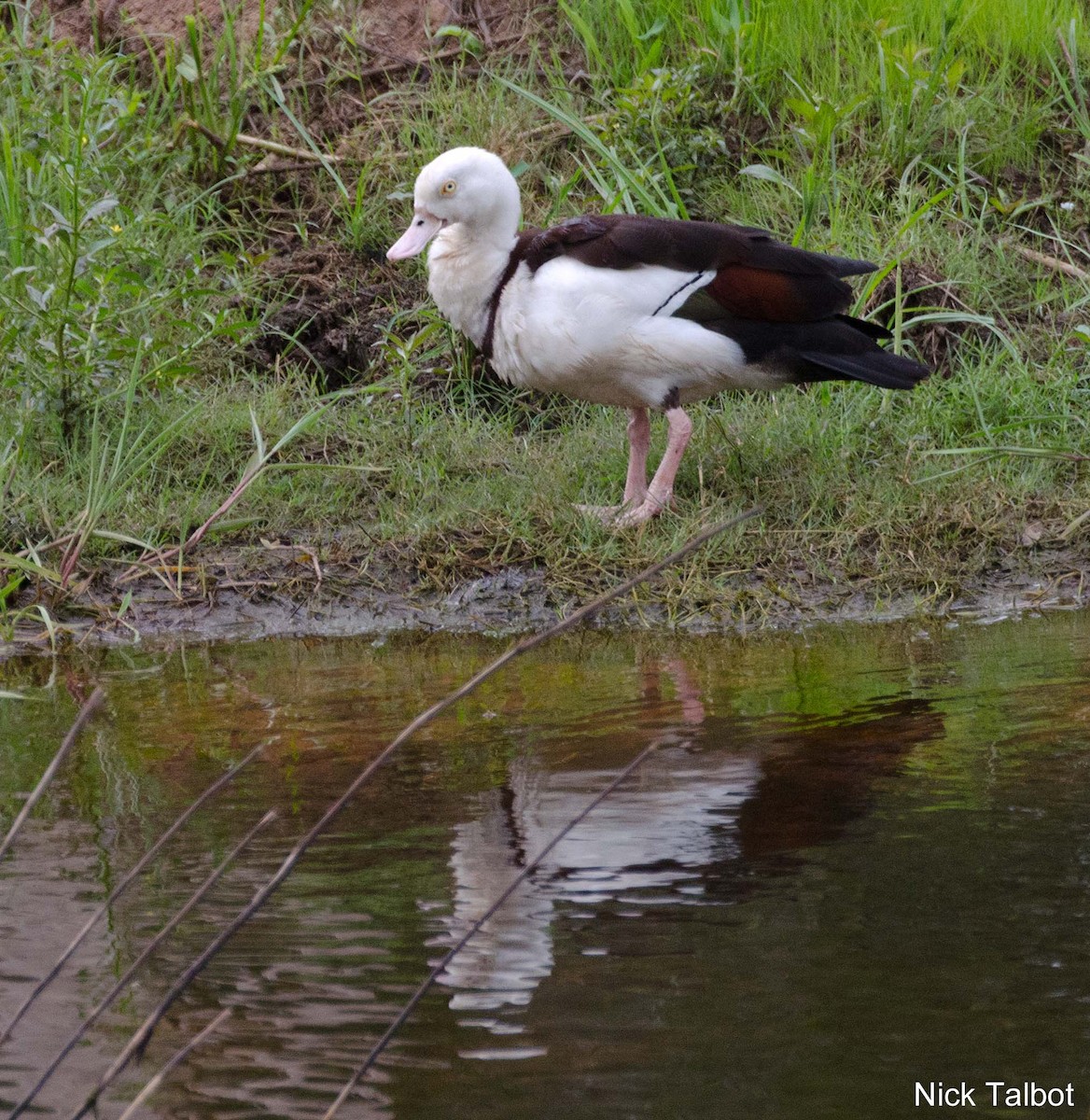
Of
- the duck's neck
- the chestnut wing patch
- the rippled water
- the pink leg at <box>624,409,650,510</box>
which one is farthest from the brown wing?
the rippled water

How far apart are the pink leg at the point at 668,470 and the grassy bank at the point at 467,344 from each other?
8 cm

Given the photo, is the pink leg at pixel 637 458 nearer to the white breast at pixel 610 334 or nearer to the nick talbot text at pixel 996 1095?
the white breast at pixel 610 334

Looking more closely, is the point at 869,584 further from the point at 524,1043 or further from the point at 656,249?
the point at 524,1043

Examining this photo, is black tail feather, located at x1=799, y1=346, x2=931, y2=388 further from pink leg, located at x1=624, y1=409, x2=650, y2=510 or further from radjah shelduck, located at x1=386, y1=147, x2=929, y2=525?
pink leg, located at x1=624, y1=409, x2=650, y2=510

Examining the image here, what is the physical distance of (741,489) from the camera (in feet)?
15.5

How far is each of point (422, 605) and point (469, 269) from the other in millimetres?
981

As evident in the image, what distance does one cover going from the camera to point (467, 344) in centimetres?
551

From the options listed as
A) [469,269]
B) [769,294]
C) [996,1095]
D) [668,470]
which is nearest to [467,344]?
[469,269]

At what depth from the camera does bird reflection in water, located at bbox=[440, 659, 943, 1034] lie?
222cm

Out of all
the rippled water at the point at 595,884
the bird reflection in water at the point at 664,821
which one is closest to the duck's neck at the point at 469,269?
the rippled water at the point at 595,884

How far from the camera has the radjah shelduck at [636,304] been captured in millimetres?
4332

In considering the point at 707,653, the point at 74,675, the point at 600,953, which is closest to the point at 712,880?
the point at 600,953

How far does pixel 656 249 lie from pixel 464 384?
1.38 metres

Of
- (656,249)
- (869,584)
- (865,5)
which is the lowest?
(869,584)
